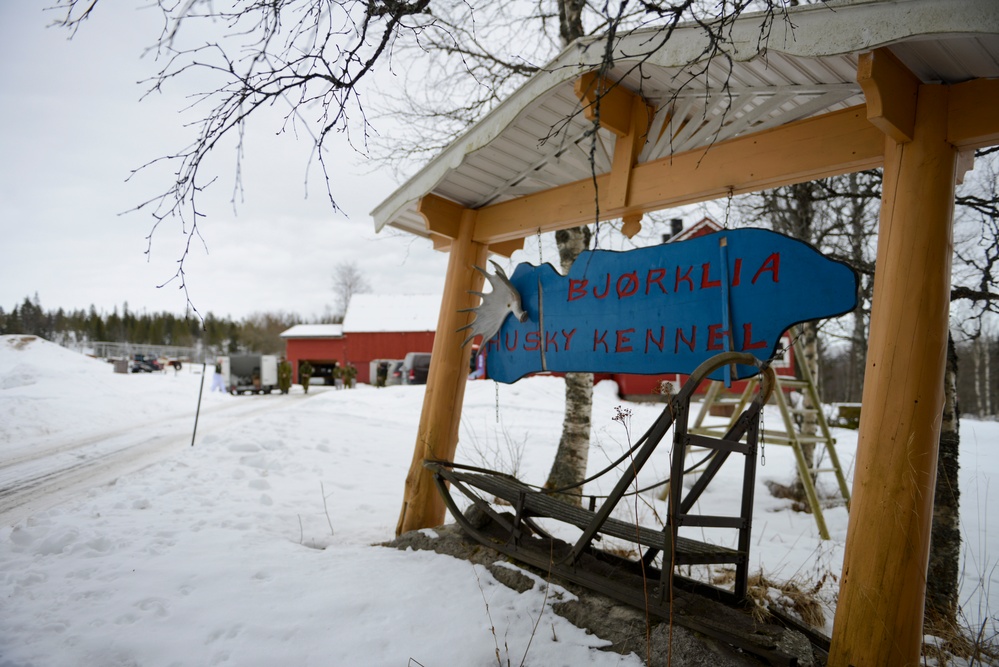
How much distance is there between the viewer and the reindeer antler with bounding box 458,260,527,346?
13.5ft

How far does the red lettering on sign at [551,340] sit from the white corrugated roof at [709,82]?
113 centimetres

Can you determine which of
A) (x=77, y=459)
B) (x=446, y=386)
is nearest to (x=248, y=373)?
(x=77, y=459)

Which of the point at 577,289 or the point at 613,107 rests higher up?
the point at 613,107

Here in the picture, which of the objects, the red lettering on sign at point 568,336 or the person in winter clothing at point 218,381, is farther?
the person in winter clothing at point 218,381

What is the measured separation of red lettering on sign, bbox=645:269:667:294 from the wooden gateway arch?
402 millimetres

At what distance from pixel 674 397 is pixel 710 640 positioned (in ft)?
3.38

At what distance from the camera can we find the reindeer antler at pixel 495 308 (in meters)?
4.11

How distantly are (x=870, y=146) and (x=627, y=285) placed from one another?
140cm

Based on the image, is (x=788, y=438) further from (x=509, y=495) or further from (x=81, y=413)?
(x=81, y=413)

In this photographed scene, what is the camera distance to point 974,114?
87.7 inches

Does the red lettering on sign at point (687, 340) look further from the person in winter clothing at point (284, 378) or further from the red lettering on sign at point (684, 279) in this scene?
the person in winter clothing at point (284, 378)

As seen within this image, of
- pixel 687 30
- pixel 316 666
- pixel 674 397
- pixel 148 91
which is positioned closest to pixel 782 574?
pixel 674 397

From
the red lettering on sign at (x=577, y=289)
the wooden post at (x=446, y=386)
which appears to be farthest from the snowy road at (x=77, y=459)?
the red lettering on sign at (x=577, y=289)

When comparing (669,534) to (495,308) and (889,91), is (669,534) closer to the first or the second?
(889,91)
